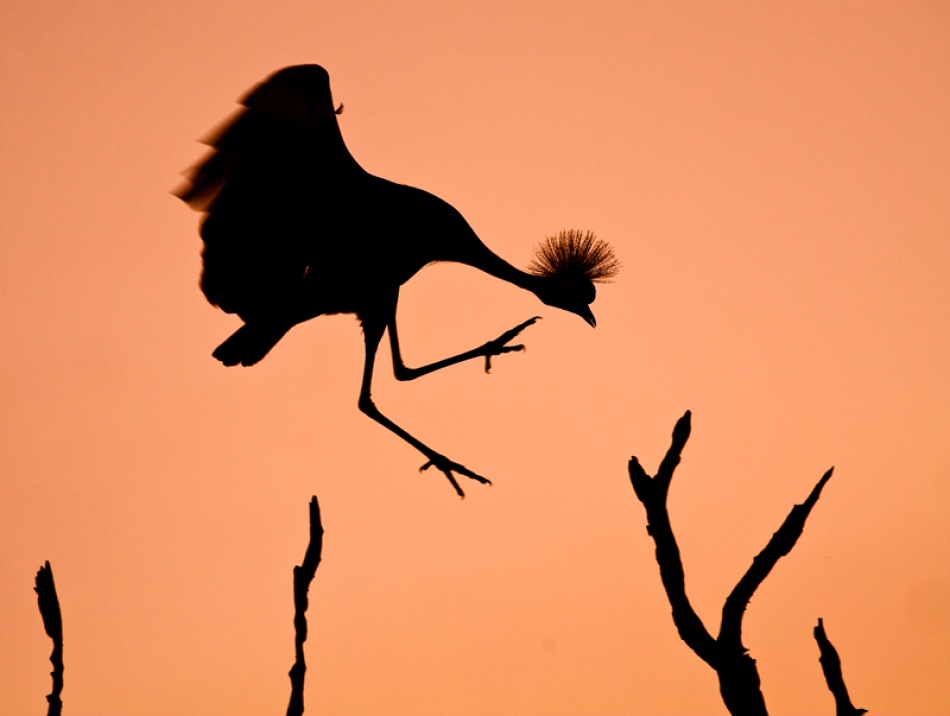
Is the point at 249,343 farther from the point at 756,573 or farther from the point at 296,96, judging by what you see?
the point at 756,573

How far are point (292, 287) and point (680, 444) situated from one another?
4569 mm

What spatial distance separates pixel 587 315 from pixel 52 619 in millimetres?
4667

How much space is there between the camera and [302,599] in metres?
3.31

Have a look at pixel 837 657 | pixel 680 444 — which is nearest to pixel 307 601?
pixel 680 444

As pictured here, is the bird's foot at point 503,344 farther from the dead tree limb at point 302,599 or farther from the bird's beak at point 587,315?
the dead tree limb at point 302,599

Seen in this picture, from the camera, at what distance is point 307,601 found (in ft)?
10.9

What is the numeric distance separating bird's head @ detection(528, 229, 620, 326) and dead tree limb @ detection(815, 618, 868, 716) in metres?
4.67

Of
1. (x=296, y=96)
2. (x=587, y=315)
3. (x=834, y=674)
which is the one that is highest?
(x=296, y=96)

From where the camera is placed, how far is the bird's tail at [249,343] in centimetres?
732

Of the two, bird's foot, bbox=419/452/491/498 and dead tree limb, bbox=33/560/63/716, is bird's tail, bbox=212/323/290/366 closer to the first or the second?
bird's foot, bbox=419/452/491/498

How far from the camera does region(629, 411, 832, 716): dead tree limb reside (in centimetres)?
283

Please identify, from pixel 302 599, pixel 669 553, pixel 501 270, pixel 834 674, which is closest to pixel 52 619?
pixel 302 599

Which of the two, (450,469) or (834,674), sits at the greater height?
(450,469)

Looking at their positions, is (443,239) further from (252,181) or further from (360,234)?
(252,181)
